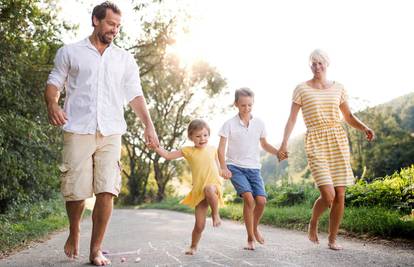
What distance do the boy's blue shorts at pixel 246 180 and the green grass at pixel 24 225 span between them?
3.07 metres

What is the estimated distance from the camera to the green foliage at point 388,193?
7610 millimetres

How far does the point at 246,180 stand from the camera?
641 cm

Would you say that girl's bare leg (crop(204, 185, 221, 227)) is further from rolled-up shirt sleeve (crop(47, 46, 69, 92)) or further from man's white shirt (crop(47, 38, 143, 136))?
rolled-up shirt sleeve (crop(47, 46, 69, 92))

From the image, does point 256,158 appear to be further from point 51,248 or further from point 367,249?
point 51,248

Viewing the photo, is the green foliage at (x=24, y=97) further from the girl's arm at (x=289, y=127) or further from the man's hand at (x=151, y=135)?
the girl's arm at (x=289, y=127)

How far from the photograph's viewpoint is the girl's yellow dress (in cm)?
571

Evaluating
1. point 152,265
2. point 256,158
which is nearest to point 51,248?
point 152,265

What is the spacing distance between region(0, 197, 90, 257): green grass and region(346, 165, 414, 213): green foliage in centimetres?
560

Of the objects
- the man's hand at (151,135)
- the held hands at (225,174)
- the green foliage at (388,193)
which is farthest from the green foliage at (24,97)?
the green foliage at (388,193)

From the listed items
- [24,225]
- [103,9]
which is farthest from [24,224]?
[103,9]

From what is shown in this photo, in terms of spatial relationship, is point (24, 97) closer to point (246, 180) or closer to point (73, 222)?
point (246, 180)

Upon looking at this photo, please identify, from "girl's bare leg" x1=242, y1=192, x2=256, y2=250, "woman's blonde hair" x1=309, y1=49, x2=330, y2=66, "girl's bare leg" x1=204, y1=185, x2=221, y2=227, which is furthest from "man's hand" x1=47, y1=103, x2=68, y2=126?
"woman's blonde hair" x1=309, y1=49, x2=330, y2=66

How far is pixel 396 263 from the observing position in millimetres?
4855

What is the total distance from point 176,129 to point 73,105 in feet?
102
